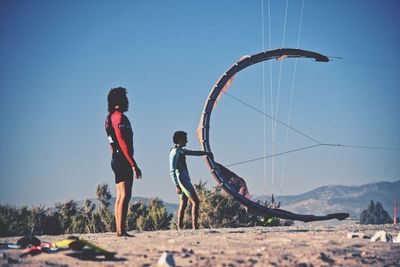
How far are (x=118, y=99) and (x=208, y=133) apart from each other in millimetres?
4704

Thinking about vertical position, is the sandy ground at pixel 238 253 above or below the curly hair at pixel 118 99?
below

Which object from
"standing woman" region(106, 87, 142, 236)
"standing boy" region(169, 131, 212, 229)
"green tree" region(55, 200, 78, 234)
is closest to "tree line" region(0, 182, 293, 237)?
"green tree" region(55, 200, 78, 234)

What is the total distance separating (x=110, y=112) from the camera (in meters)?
8.84

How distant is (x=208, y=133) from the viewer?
519 inches

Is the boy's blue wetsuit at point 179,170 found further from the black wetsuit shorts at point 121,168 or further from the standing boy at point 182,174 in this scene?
the black wetsuit shorts at point 121,168

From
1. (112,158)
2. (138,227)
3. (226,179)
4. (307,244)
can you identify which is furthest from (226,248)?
(138,227)

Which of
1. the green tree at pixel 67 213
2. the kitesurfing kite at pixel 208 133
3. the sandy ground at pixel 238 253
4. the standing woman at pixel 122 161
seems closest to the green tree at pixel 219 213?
the green tree at pixel 67 213

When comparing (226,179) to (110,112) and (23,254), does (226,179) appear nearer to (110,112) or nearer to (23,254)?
(110,112)

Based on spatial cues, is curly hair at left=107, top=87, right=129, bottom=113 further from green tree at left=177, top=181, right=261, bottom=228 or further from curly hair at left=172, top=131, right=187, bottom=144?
green tree at left=177, top=181, right=261, bottom=228

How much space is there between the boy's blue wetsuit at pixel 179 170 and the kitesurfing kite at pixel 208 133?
186 centimetres

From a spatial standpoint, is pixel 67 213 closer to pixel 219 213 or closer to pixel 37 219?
pixel 37 219

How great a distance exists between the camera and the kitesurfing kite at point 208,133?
507 inches

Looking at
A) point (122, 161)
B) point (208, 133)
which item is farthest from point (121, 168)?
point (208, 133)

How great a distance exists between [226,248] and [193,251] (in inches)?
20.4
